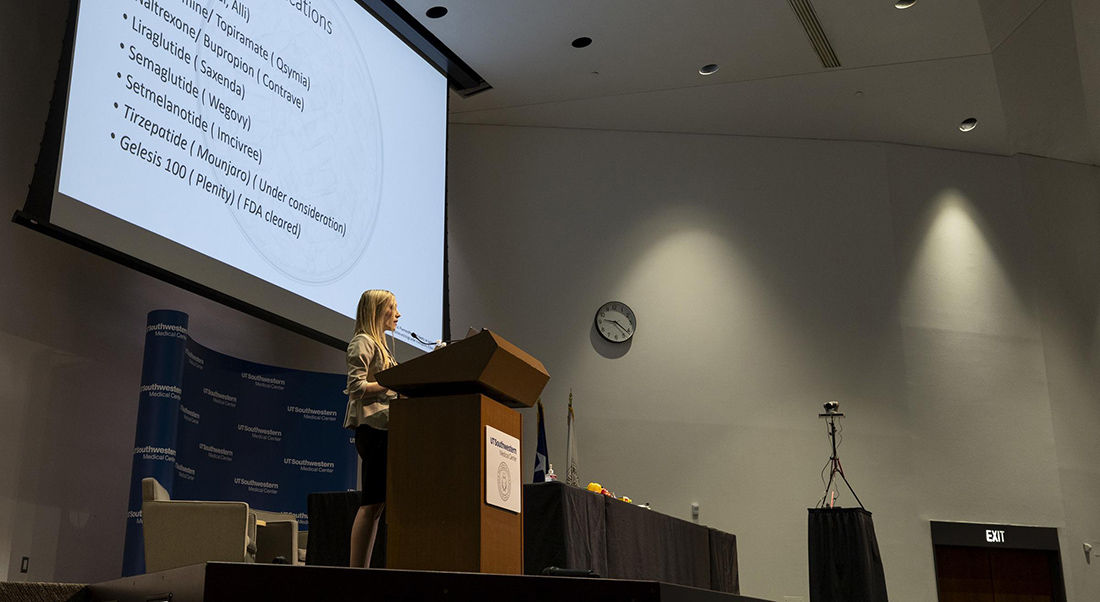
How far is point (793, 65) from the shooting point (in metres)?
7.10

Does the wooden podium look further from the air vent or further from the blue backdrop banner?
the air vent

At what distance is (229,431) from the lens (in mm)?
5387

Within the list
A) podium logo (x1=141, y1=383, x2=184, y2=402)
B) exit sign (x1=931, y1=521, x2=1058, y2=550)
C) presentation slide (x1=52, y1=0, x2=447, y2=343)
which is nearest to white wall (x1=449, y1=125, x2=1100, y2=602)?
exit sign (x1=931, y1=521, x2=1058, y2=550)

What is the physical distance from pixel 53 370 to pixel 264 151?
1511 millimetres

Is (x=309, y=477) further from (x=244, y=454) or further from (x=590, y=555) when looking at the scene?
(x=590, y=555)

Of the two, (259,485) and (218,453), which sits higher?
(218,453)

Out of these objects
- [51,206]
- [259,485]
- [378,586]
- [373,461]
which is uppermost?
[51,206]

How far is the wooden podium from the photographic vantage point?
1897 millimetres

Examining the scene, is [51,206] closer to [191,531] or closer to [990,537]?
[191,531]

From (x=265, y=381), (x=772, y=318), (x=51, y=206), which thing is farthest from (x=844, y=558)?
(x=51, y=206)

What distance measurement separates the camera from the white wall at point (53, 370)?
4395 millimetres

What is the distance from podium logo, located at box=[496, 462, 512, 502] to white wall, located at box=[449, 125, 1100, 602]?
5.25 metres

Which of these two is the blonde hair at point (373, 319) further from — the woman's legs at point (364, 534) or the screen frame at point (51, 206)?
the screen frame at point (51, 206)

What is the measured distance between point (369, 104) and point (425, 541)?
4.52 metres
